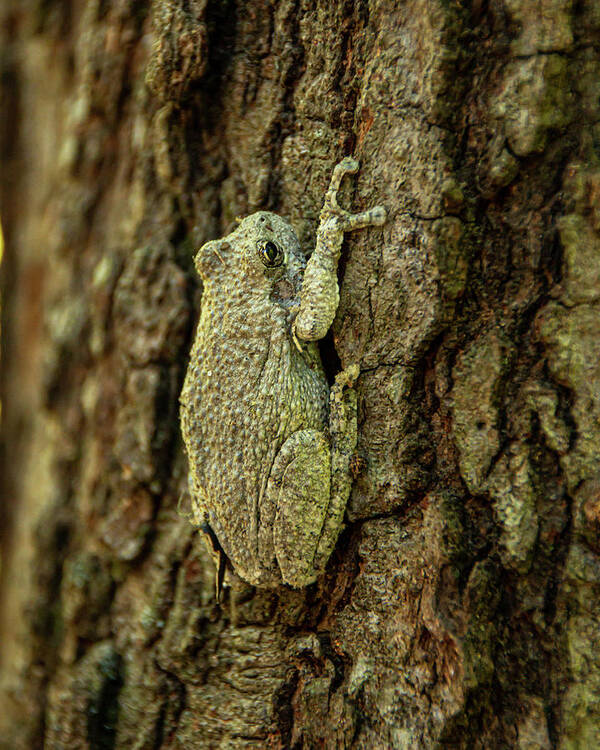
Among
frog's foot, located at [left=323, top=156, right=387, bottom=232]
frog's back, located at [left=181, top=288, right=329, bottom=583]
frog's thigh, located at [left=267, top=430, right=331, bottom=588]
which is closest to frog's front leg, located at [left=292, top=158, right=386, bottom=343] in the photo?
frog's foot, located at [left=323, top=156, right=387, bottom=232]

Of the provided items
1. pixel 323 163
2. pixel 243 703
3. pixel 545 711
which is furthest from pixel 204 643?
pixel 323 163

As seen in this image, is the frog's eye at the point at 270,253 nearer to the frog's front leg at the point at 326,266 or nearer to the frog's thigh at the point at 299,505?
the frog's front leg at the point at 326,266

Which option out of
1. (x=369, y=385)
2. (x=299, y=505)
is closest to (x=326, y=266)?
(x=369, y=385)

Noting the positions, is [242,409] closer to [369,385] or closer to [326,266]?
[369,385]

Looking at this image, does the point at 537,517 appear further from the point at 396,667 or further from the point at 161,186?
the point at 161,186

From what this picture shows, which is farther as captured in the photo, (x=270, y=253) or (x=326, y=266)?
(x=270, y=253)

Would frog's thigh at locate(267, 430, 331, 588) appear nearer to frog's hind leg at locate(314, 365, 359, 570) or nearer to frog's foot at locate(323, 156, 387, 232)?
frog's hind leg at locate(314, 365, 359, 570)

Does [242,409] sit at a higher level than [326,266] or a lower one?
lower
